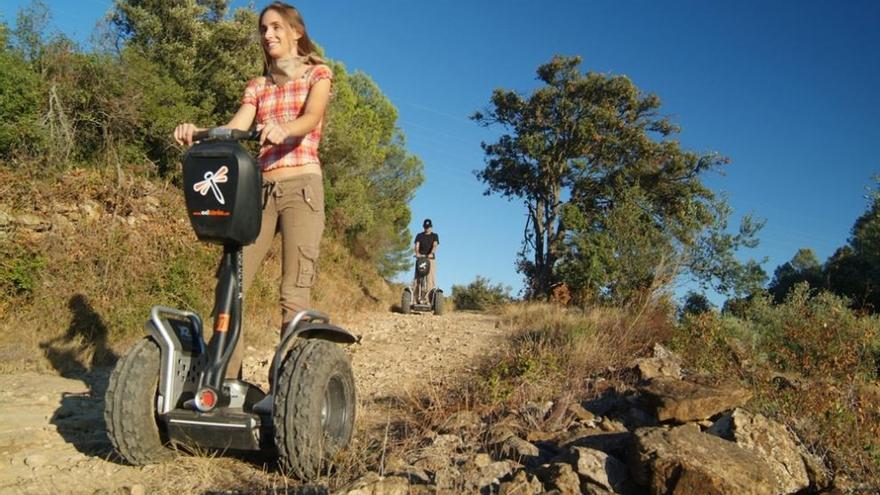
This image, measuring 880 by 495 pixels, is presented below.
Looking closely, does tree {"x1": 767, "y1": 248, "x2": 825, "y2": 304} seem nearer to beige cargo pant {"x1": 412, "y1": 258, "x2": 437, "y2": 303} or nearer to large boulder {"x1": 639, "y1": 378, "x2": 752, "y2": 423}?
beige cargo pant {"x1": 412, "y1": 258, "x2": 437, "y2": 303}

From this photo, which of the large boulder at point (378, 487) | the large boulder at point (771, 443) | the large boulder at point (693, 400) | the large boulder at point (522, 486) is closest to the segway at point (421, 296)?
the large boulder at point (693, 400)

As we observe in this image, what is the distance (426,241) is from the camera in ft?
47.9

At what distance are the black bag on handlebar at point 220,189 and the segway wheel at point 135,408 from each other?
1.95ft

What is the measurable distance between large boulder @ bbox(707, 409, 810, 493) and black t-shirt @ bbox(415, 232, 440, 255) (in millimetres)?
11550

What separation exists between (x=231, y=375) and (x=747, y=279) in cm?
1001

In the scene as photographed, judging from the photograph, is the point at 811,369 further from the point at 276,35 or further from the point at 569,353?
the point at 276,35

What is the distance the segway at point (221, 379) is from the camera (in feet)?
8.70

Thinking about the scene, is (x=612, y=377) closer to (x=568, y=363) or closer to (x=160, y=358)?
(x=568, y=363)

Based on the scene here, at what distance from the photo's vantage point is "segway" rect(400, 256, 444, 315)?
1349 cm

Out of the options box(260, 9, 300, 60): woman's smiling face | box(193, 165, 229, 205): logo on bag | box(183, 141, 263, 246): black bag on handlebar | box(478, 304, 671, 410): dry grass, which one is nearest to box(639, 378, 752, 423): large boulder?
box(478, 304, 671, 410): dry grass

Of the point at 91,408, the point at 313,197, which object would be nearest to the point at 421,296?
the point at 91,408

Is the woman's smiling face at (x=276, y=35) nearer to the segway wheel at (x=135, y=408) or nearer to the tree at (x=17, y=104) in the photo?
the segway wheel at (x=135, y=408)

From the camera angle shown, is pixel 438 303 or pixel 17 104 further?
pixel 438 303

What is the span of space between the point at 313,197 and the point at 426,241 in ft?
37.4
